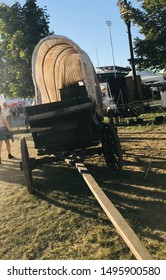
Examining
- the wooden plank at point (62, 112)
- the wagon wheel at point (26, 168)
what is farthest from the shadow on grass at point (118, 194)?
the wooden plank at point (62, 112)

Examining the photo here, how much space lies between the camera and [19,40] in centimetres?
1734

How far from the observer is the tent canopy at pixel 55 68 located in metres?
7.09

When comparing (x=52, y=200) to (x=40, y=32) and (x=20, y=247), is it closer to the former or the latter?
(x=20, y=247)

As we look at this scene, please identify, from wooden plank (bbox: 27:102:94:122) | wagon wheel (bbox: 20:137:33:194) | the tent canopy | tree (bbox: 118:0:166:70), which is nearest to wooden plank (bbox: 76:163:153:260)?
wooden plank (bbox: 27:102:94:122)

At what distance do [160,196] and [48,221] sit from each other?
5.78ft

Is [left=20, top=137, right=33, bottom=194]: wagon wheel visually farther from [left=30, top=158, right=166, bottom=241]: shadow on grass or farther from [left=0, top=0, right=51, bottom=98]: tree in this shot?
[left=0, top=0, right=51, bottom=98]: tree

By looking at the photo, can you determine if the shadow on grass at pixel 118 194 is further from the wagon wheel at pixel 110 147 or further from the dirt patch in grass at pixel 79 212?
the wagon wheel at pixel 110 147

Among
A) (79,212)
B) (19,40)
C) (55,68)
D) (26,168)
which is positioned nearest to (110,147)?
(26,168)

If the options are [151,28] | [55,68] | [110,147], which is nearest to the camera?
[110,147]

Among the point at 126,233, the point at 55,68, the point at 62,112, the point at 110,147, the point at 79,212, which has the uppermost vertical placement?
the point at 55,68

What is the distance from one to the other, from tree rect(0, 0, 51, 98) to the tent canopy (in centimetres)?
993

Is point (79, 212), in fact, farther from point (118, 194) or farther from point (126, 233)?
point (126, 233)

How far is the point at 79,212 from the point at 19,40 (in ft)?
50.7
